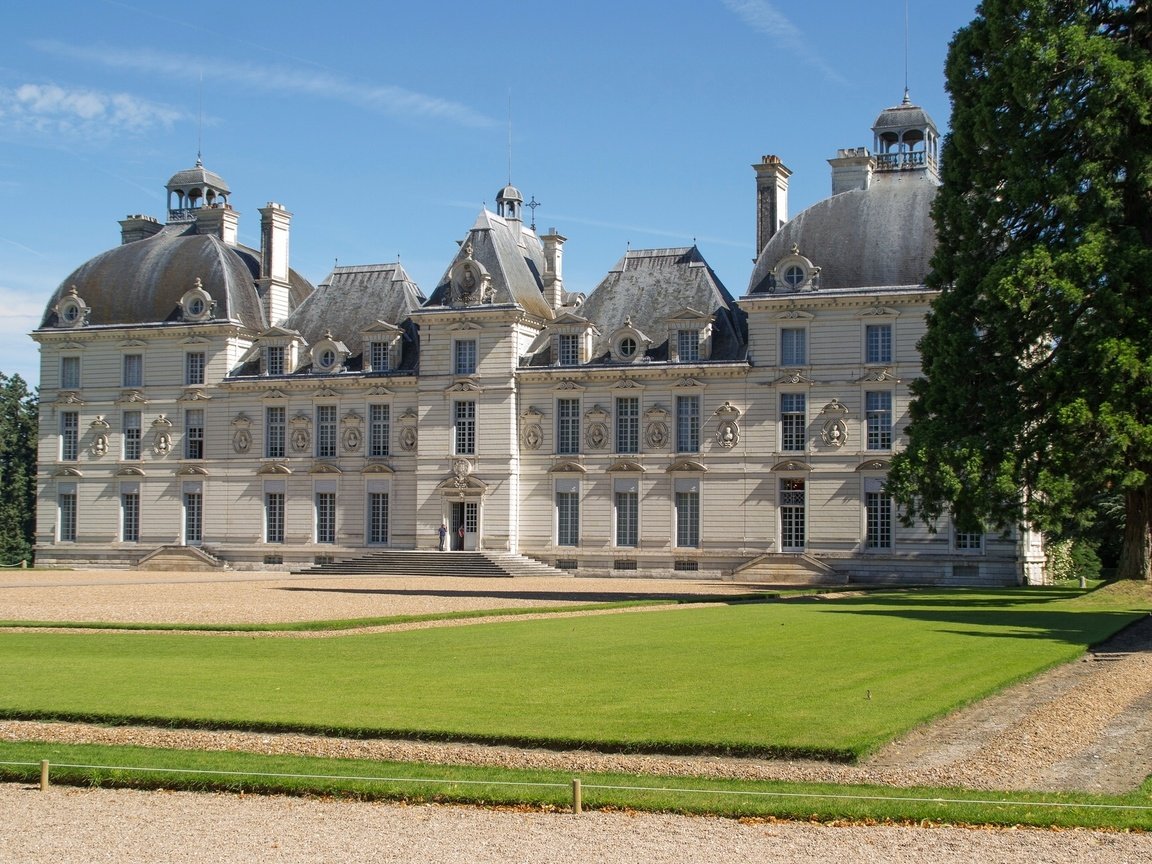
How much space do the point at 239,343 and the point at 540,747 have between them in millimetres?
41396

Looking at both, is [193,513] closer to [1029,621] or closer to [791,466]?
[791,466]

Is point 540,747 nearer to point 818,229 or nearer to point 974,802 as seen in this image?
point 974,802

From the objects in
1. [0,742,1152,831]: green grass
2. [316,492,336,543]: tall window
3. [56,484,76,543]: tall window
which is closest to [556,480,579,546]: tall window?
[316,492,336,543]: tall window

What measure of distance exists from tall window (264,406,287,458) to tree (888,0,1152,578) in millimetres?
26692

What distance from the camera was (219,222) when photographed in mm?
54750

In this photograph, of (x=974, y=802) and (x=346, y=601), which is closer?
(x=974, y=802)

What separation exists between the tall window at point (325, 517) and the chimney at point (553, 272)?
10.3m

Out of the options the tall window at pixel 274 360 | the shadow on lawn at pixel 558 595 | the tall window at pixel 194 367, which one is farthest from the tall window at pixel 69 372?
the shadow on lawn at pixel 558 595

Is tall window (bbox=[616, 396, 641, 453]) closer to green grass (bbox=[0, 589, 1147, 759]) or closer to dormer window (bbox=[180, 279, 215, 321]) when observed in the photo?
dormer window (bbox=[180, 279, 215, 321])

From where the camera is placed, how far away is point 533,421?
4741 centimetres

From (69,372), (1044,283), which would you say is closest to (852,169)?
(1044,283)

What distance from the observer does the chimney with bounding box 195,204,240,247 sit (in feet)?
179

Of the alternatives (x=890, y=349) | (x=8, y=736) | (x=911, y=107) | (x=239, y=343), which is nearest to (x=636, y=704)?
(x=8, y=736)

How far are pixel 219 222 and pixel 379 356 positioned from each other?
32.4 ft
